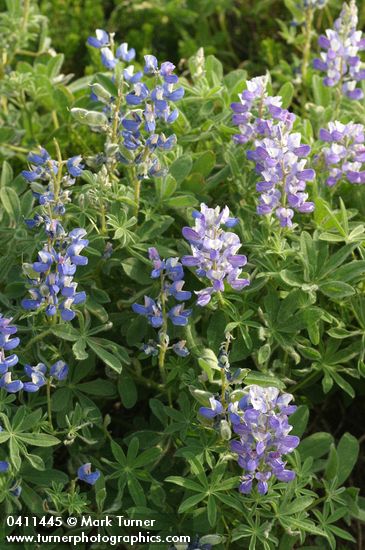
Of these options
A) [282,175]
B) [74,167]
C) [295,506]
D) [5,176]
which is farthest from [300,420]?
[5,176]

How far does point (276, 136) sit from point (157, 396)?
807 millimetres

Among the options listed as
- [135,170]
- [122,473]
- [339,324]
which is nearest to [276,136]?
[135,170]

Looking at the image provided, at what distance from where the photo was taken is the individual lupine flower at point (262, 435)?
2150 millimetres

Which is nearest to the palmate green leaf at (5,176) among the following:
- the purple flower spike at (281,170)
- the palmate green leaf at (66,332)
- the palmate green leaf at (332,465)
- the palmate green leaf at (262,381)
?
the palmate green leaf at (66,332)

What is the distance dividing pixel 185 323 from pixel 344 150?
0.75 meters

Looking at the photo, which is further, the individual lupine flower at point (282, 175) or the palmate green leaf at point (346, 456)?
the palmate green leaf at point (346, 456)

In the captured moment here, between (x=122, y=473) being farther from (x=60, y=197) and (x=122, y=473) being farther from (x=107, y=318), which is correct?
(x=60, y=197)

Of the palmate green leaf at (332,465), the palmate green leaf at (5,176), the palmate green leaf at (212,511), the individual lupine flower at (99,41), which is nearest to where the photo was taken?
the palmate green leaf at (212,511)

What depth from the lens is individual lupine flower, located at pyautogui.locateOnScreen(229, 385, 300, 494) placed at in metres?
2.15

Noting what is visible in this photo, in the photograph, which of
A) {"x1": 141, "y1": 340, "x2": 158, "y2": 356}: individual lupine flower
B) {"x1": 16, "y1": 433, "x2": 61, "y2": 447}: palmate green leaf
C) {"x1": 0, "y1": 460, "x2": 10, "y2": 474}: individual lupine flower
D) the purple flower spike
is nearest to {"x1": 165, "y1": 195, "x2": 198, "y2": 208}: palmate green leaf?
the purple flower spike

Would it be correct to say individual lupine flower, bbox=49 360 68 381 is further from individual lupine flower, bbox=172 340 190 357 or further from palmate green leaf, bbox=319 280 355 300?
palmate green leaf, bbox=319 280 355 300

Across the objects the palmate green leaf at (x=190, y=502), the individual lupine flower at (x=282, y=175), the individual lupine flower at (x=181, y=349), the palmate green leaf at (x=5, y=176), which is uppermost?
the individual lupine flower at (x=282, y=175)

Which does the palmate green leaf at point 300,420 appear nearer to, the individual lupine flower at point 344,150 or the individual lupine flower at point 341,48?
the individual lupine flower at point 344,150

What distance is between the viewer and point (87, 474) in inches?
94.8
